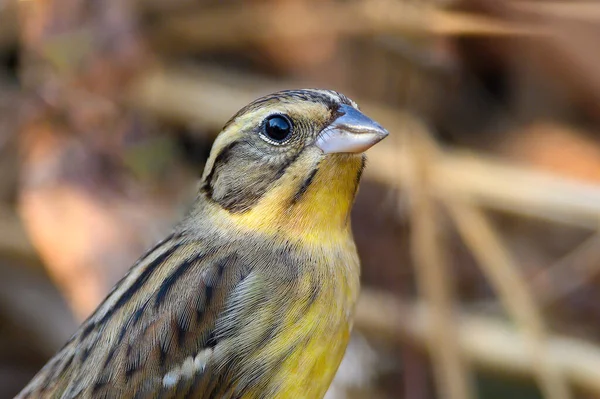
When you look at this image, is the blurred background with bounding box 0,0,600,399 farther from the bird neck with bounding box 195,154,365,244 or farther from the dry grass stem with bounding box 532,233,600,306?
the bird neck with bounding box 195,154,365,244

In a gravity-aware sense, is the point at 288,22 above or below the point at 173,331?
above

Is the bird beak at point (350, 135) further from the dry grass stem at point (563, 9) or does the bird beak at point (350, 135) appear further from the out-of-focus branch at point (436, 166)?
the out-of-focus branch at point (436, 166)

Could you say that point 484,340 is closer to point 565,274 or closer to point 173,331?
point 565,274

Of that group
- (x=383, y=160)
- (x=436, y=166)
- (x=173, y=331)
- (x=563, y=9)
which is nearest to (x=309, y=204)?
(x=173, y=331)

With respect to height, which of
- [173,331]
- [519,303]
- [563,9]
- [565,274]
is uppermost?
[563,9]

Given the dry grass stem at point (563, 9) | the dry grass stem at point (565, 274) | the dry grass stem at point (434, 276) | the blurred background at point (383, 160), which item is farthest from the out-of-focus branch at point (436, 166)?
the dry grass stem at point (563, 9)

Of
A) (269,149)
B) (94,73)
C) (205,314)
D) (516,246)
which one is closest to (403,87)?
(516,246)
